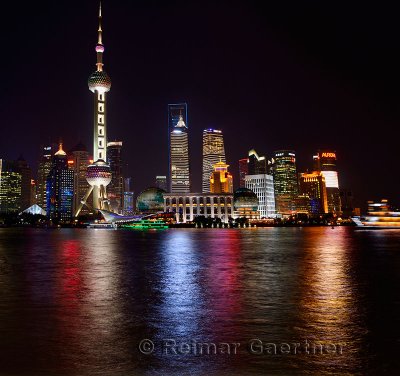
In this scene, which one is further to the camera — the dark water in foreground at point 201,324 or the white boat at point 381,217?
the white boat at point 381,217

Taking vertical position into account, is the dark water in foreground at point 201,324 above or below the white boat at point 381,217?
below

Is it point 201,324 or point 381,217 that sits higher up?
point 381,217

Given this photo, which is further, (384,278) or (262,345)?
(384,278)

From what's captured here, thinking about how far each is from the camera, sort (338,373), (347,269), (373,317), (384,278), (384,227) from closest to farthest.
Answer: (338,373) < (373,317) < (384,278) < (347,269) < (384,227)

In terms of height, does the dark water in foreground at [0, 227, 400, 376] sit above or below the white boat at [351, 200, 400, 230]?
below

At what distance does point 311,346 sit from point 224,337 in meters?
2.48

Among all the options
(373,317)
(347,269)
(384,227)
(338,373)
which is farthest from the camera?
(384,227)

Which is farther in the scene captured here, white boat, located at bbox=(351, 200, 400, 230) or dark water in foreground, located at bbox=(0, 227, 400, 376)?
white boat, located at bbox=(351, 200, 400, 230)

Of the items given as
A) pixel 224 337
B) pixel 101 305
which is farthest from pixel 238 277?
pixel 224 337

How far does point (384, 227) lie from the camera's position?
16150 centimetres

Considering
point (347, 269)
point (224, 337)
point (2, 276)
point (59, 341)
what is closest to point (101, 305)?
point (59, 341)

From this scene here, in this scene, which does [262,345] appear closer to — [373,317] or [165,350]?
[165,350]

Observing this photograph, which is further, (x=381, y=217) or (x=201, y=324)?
(x=381, y=217)

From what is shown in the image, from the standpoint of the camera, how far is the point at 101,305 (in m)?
17.2
